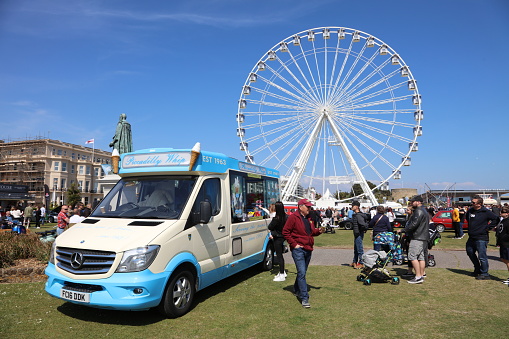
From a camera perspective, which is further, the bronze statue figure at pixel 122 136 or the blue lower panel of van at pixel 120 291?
the bronze statue figure at pixel 122 136

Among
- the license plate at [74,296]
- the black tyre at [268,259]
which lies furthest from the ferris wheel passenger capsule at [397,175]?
the license plate at [74,296]

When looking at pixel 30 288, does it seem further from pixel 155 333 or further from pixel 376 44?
pixel 376 44

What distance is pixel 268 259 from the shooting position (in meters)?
9.09

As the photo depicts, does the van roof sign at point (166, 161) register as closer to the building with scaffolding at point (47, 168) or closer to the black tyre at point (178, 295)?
the black tyre at point (178, 295)

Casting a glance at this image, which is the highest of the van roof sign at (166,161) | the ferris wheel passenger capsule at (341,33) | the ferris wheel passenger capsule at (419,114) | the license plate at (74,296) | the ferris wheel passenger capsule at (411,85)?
the ferris wheel passenger capsule at (341,33)

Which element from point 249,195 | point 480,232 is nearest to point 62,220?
point 249,195

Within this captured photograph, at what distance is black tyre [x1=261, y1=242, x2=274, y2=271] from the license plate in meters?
4.76

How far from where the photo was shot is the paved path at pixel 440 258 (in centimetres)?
996

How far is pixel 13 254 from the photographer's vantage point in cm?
825

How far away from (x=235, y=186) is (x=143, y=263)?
2.93 m

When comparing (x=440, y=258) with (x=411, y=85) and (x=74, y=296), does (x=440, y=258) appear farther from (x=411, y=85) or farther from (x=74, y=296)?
(x=411, y=85)

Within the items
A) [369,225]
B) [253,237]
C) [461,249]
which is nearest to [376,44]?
[461,249]

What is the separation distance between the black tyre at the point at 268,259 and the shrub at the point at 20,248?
506cm

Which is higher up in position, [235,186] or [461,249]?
[235,186]
